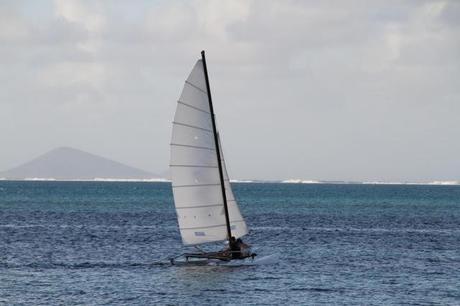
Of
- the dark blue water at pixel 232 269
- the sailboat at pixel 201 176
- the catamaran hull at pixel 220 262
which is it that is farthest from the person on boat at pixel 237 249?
the dark blue water at pixel 232 269

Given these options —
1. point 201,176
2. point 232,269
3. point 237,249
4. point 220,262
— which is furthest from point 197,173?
point 232,269

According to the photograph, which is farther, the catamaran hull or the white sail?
the catamaran hull

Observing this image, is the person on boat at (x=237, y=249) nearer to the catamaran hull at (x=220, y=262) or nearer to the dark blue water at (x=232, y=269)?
the catamaran hull at (x=220, y=262)

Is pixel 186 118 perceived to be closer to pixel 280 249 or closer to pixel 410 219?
pixel 280 249

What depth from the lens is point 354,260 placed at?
68.2 meters

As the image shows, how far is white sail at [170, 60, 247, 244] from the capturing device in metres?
56.2

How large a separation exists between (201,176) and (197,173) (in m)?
0.39

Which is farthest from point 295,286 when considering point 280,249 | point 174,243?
point 174,243

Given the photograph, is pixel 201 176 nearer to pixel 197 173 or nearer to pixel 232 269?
pixel 197 173

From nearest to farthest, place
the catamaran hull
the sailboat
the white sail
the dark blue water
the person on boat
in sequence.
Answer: the dark blue water → the white sail → the sailboat → the catamaran hull → the person on boat

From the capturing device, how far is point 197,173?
189 ft

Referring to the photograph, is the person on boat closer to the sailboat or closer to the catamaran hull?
the sailboat

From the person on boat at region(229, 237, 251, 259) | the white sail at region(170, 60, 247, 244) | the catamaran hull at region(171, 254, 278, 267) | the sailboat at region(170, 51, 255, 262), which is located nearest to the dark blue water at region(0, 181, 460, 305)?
the catamaran hull at region(171, 254, 278, 267)

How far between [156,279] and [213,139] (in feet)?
32.0
